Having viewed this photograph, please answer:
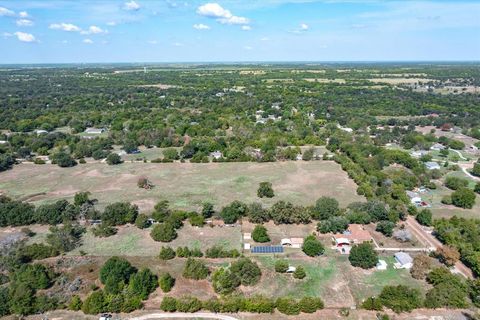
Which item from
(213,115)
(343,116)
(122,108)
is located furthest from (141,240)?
(122,108)

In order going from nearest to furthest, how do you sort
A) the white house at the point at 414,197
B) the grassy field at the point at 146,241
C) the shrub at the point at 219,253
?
1. the shrub at the point at 219,253
2. the grassy field at the point at 146,241
3. the white house at the point at 414,197

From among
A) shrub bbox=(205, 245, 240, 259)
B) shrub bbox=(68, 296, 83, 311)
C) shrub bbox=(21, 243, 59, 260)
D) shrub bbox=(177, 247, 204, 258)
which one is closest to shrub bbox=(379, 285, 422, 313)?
shrub bbox=(205, 245, 240, 259)

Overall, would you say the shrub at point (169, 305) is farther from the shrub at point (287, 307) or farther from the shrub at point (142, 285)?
the shrub at point (287, 307)

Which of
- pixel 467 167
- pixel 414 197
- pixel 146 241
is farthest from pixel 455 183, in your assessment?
pixel 146 241

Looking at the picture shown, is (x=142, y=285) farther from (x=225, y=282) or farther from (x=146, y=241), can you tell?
(x=146, y=241)

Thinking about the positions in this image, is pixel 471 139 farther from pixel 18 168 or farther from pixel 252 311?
pixel 18 168

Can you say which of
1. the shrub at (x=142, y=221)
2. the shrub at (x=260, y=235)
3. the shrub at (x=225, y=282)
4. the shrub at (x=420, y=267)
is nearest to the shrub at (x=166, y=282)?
the shrub at (x=225, y=282)

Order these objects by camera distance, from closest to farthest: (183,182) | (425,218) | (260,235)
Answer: (260,235)
(425,218)
(183,182)
